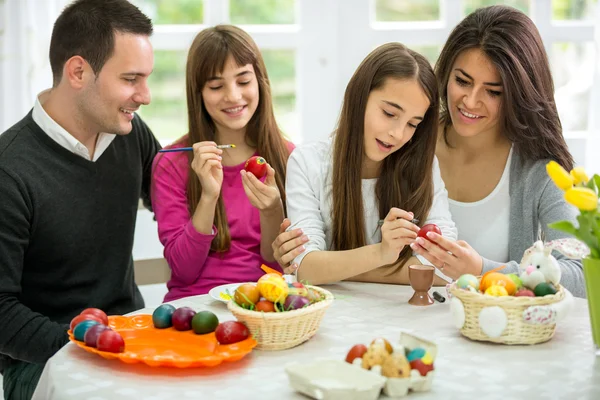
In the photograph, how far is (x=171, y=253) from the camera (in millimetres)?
2180

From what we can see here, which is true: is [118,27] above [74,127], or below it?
above

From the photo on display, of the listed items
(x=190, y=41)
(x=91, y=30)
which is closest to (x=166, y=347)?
(x=91, y=30)

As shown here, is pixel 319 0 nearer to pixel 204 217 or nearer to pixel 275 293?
pixel 204 217

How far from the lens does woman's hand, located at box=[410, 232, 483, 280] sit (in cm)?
172

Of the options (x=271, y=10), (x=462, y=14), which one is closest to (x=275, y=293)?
(x=271, y=10)

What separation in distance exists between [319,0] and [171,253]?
4.62 feet

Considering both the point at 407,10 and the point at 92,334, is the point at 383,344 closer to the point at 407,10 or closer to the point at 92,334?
the point at 92,334

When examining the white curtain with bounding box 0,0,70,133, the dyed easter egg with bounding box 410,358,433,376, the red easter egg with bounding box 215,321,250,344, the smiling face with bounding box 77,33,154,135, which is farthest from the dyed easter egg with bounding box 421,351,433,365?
the white curtain with bounding box 0,0,70,133

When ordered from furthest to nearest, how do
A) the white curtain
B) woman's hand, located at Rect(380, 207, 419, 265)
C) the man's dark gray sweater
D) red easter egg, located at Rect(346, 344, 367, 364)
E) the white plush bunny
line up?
1. the white curtain
2. the man's dark gray sweater
3. woman's hand, located at Rect(380, 207, 419, 265)
4. the white plush bunny
5. red easter egg, located at Rect(346, 344, 367, 364)

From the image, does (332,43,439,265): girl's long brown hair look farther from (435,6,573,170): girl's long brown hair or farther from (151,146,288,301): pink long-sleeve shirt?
(151,146,288,301): pink long-sleeve shirt

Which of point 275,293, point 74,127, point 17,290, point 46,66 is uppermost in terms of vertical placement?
point 46,66

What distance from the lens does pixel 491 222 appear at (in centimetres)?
217

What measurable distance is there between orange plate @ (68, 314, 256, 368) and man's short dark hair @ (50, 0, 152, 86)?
84 cm

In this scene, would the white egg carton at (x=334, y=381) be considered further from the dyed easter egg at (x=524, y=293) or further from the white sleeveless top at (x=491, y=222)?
the white sleeveless top at (x=491, y=222)
